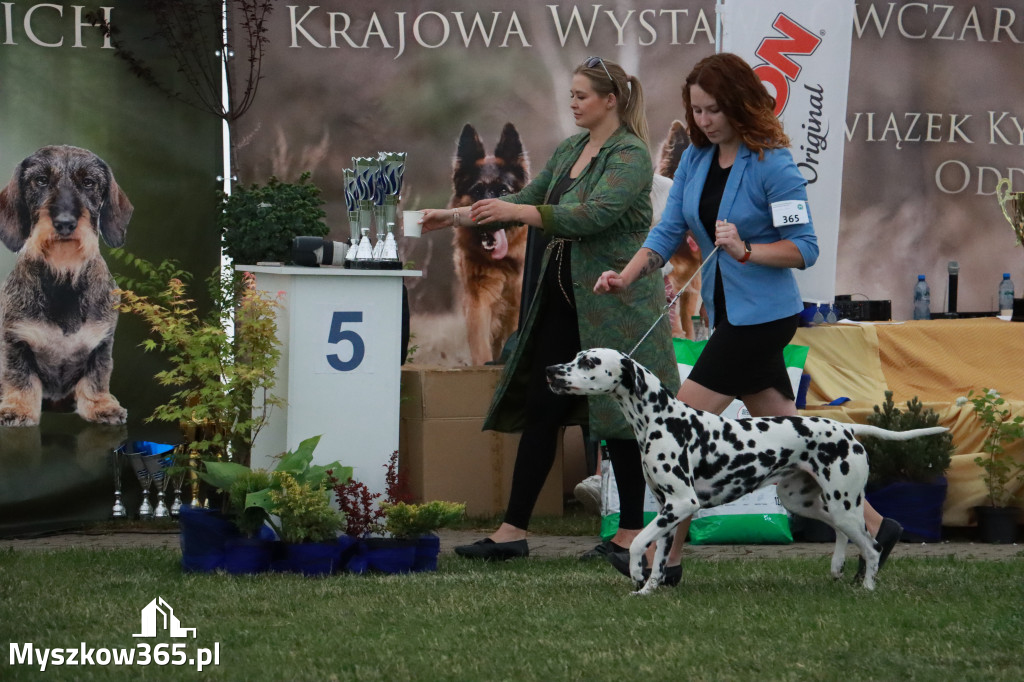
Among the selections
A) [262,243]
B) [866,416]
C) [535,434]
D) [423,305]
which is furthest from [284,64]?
[866,416]

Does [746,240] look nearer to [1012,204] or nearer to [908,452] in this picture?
[908,452]

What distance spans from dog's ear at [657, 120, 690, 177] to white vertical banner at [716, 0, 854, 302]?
0.99 meters

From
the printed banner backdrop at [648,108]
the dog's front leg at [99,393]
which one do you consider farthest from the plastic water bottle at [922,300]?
the dog's front leg at [99,393]

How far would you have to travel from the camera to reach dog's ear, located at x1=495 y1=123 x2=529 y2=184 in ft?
24.5

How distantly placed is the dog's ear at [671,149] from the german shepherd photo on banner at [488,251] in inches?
30.6

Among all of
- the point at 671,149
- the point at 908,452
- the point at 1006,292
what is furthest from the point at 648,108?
the point at 908,452

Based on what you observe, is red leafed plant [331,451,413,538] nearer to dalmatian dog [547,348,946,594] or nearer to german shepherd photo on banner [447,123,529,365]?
dalmatian dog [547,348,946,594]

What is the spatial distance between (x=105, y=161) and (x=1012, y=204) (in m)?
4.95

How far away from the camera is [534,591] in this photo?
14.5ft

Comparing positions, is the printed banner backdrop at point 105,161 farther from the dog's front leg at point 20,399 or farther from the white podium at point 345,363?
the white podium at point 345,363

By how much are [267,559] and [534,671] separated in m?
1.76

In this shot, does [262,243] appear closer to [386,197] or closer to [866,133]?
[386,197]

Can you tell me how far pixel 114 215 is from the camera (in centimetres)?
657

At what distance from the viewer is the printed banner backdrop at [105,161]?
6.32 metres
